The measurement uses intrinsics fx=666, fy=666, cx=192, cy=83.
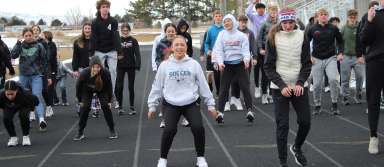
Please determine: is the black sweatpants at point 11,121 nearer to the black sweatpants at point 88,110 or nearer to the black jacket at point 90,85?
the black sweatpants at point 88,110

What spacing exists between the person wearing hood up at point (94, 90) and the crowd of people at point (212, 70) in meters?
0.02

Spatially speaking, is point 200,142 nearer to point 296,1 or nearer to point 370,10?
point 370,10

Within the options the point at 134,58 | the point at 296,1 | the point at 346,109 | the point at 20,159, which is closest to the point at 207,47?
the point at 134,58

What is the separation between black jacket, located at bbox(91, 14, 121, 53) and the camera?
1205cm

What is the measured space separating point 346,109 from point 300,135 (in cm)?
501

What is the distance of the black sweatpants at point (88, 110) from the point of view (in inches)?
390

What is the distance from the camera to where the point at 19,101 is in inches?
379

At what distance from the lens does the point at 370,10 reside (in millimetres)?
7727

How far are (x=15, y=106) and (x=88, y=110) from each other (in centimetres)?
106

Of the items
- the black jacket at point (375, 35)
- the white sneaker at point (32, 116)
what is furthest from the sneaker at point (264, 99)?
the black jacket at point (375, 35)

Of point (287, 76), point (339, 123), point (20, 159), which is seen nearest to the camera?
point (287, 76)

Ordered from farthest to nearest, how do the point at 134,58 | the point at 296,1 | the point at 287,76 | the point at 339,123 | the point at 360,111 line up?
the point at 296,1, the point at 134,58, the point at 360,111, the point at 339,123, the point at 287,76

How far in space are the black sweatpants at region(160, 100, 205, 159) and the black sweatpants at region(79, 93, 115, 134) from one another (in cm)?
253

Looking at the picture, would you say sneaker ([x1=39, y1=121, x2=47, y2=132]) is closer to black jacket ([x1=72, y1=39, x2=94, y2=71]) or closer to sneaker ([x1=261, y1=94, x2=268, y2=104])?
black jacket ([x1=72, y1=39, x2=94, y2=71])
